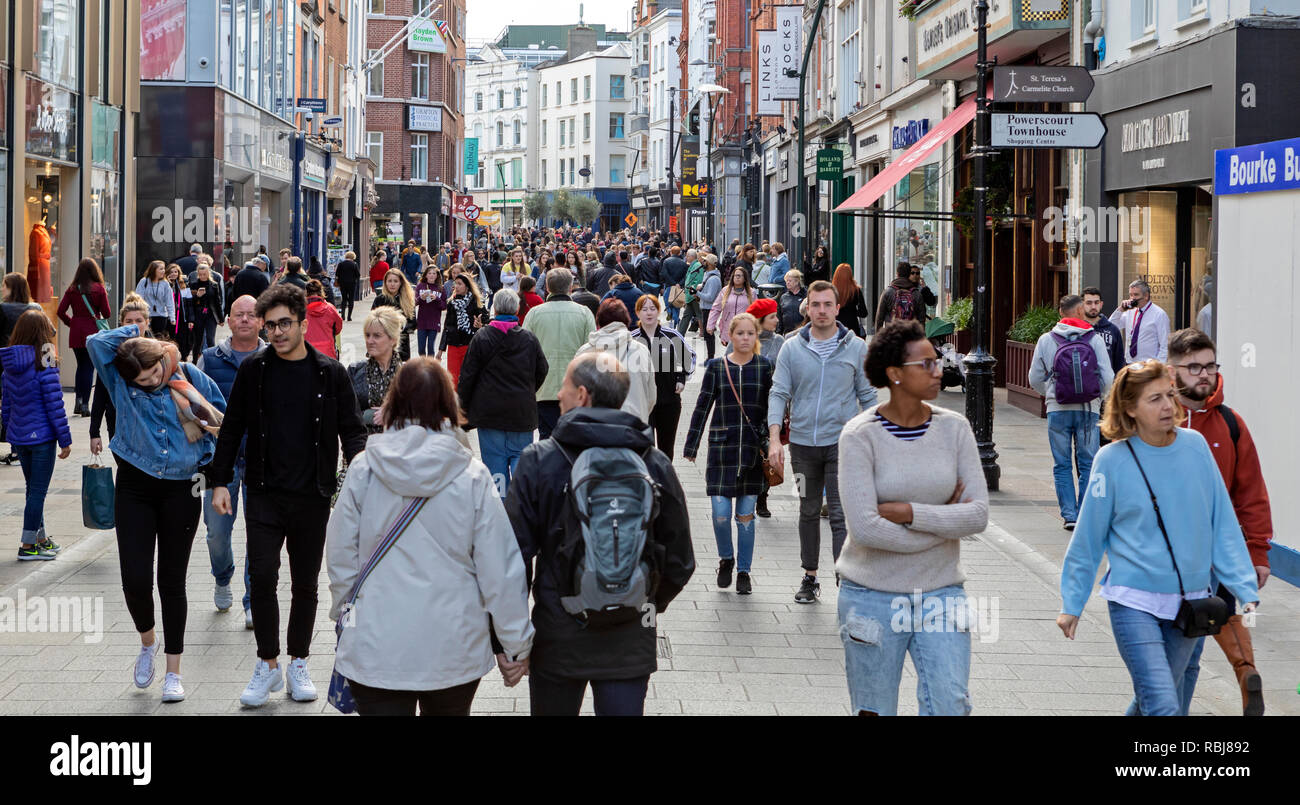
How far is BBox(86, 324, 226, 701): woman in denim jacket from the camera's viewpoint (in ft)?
23.2

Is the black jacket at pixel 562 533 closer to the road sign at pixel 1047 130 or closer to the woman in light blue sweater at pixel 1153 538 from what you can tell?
the woman in light blue sweater at pixel 1153 538

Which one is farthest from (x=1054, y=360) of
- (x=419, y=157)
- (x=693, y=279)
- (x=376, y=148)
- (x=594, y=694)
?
(x=419, y=157)

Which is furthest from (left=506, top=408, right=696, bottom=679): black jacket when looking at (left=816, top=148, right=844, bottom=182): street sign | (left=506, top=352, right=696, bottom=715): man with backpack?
(left=816, top=148, right=844, bottom=182): street sign

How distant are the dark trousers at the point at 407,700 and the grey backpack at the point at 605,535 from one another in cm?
45

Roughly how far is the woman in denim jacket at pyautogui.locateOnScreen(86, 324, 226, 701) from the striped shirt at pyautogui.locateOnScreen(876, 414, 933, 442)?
136 inches

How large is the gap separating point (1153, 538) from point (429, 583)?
2.39m

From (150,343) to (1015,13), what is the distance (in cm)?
1407

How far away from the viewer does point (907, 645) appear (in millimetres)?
5141

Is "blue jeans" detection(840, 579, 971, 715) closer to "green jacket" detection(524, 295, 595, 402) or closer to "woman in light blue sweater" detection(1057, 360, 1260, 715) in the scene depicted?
"woman in light blue sweater" detection(1057, 360, 1260, 715)

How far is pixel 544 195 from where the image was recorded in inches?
4414

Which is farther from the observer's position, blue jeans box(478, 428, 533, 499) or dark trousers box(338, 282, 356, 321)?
dark trousers box(338, 282, 356, 321)

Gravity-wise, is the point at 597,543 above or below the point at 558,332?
below

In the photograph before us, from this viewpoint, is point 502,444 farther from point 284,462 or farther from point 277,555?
point 284,462
